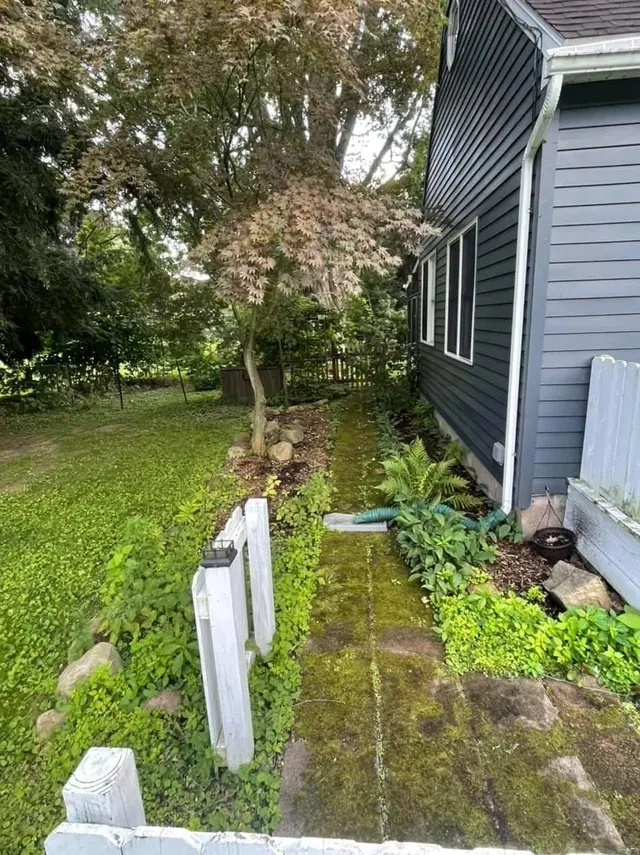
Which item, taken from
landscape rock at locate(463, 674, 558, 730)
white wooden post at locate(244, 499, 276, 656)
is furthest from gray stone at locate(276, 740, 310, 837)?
landscape rock at locate(463, 674, 558, 730)

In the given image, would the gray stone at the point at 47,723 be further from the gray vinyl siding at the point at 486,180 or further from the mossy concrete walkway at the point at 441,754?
the gray vinyl siding at the point at 486,180

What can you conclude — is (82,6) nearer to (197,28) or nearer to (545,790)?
(197,28)

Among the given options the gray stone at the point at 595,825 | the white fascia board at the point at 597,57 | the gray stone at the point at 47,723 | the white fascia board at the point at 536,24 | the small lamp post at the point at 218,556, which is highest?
the white fascia board at the point at 536,24

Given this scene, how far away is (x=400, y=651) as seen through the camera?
7.97ft

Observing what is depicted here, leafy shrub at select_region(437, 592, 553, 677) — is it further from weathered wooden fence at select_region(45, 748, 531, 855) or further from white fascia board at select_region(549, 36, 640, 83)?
white fascia board at select_region(549, 36, 640, 83)

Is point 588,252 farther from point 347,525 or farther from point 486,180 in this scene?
point 347,525

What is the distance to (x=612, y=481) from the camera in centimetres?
287

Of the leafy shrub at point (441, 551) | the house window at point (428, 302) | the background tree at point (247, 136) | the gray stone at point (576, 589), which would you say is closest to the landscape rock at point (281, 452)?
the background tree at point (247, 136)

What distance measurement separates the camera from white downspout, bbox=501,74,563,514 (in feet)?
9.24

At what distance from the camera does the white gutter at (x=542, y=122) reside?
2.62 m

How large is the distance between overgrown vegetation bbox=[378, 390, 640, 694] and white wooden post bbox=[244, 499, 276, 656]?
926mm

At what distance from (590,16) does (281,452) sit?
14.8ft

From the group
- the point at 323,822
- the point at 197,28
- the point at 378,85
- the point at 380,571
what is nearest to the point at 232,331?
the point at 378,85

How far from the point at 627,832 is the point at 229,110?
5.86 m
